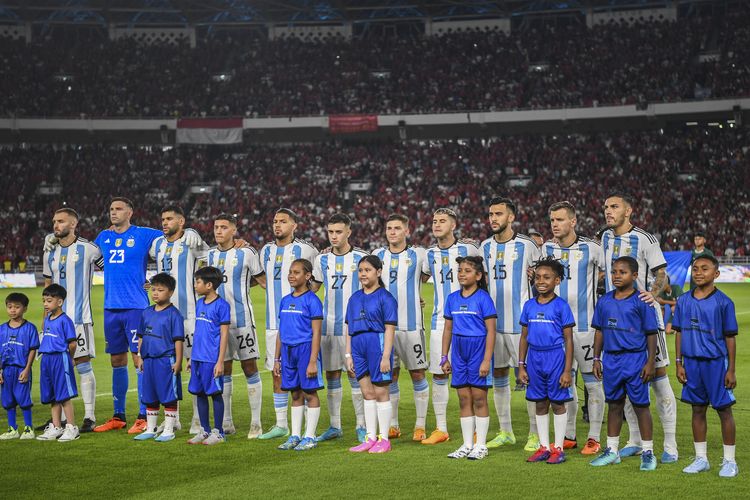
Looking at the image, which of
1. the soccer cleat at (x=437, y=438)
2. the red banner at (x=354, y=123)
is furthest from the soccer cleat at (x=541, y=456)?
the red banner at (x=354, y=123)

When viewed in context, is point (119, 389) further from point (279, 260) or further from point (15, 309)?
point (279, 260)

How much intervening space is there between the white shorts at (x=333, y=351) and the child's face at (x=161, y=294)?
5.47ft

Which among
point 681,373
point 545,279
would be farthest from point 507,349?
point 681,373

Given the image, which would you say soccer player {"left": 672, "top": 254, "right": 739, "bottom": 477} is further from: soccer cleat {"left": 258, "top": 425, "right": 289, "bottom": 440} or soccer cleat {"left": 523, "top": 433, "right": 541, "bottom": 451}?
soccer cleat {"left": 258, "top": 425, "right": 289, "bottom": 440}

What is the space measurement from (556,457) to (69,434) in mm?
4911

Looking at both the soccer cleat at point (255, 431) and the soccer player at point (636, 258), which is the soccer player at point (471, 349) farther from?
the soccer cleat at point (255, 431)

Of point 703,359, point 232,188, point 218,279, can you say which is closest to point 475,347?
point 703,359

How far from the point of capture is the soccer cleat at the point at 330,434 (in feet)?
30.9

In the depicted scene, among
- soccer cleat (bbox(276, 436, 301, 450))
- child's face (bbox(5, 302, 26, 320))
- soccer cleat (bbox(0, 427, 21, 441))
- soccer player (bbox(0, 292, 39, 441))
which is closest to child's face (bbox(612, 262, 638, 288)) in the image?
soccer cleat (bbox(276, 436, 301, 450))

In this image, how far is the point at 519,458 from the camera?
27.6 ft

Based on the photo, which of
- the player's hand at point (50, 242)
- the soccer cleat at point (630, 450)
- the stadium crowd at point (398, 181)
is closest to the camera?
the soccer cleat at point (630, 450)

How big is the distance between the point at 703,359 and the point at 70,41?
51.3 metres

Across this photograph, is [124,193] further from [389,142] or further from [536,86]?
[536,86]

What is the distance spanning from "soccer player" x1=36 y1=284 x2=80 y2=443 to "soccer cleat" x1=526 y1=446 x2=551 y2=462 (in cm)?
466
